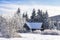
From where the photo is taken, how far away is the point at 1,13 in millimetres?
7938

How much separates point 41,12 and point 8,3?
2.17m

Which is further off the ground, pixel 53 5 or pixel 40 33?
pixel 53 5

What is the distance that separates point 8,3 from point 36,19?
2.32 metres

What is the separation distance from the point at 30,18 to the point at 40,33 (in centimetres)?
95

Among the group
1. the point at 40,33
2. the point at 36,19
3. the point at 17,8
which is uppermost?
the point at 17,8

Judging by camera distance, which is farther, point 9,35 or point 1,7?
point 9,35

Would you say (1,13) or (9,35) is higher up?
(1,13)

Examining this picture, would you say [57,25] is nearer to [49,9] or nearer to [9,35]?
[49,9]

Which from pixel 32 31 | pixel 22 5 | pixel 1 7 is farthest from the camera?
pixel 32 31

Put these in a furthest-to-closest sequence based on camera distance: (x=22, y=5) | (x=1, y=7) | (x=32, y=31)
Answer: (x=32, y=31) → (x=22, y=5) → (x=1, y=7)

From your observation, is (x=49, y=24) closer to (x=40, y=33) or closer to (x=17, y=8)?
(x=40, y=33)

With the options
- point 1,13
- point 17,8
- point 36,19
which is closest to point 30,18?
point 36,19

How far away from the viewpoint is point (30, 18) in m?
9.04

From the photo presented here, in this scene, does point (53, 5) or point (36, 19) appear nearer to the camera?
point (53, 5)
